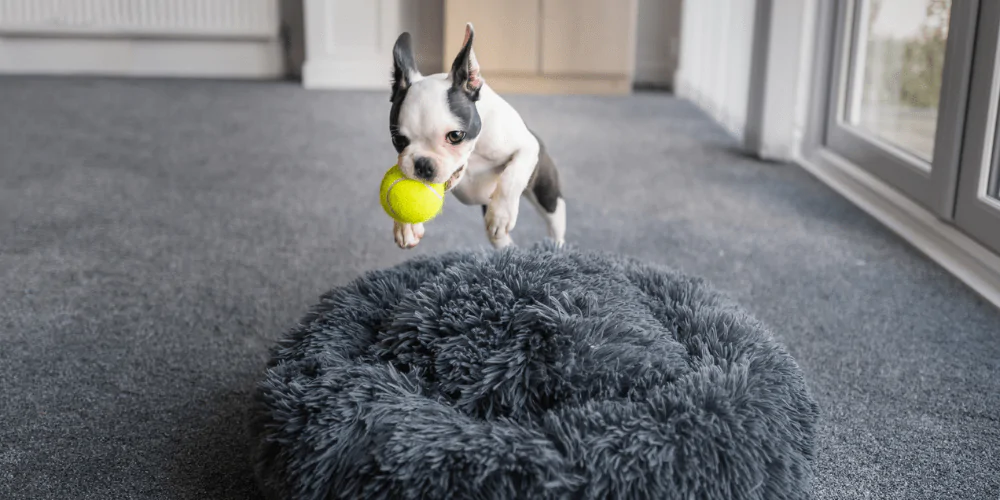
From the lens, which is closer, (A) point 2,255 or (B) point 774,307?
(B) point 774,307

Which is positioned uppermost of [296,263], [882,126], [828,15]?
[828,15]

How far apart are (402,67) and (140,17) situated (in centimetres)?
403

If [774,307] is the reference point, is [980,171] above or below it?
above

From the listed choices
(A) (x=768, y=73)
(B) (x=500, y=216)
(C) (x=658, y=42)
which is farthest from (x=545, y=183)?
(C) (x=658, y=42)

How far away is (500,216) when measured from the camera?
1.11m

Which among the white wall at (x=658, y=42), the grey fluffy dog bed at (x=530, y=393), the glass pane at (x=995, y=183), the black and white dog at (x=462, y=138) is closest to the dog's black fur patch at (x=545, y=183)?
the black and white dog at (x=462, y=138)

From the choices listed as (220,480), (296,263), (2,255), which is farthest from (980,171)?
(2,255)

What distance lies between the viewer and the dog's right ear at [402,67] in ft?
3.31

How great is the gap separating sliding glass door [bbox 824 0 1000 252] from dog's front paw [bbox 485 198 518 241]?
1.10 m

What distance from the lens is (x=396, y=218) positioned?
1.04 m

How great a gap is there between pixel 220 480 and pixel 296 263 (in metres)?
0.86

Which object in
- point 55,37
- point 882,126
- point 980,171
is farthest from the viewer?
point 55,37

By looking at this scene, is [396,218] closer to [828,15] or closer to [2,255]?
[2,255]

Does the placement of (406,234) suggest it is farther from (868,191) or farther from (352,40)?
(352,40)
